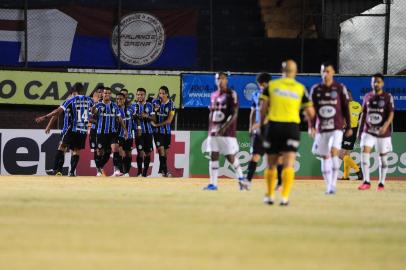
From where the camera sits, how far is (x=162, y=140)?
1076 inches

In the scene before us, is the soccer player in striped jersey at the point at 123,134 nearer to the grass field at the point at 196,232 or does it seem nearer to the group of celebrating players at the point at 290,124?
the group of celebrating players at the point at 290,124

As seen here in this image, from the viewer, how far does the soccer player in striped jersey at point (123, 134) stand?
2733 cm

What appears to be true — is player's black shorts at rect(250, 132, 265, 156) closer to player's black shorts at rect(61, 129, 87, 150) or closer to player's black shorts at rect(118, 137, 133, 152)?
player's black shorts at rect(61, 129, 87, 150)

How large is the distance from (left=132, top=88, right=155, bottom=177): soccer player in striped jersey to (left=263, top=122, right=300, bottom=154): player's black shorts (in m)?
13.3

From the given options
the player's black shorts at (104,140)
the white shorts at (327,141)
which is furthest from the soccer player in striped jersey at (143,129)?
the white shorts at (327,141)

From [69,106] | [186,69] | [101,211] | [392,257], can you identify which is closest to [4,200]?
[101,211]

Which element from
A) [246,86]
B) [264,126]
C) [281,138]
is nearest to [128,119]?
[246,86]

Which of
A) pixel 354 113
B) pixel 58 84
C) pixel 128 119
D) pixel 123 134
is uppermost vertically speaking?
pixel 58 84

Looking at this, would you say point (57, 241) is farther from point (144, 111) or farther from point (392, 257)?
point (144, 111)

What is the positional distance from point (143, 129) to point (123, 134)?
0.60 m

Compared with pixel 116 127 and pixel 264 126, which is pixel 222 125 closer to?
pixel 264 126

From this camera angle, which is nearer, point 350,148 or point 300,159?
point 350,148

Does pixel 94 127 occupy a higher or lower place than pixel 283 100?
lower

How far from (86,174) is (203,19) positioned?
667 cm
